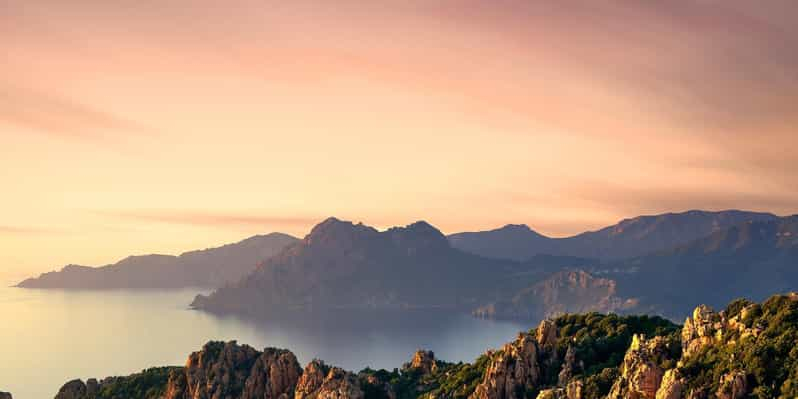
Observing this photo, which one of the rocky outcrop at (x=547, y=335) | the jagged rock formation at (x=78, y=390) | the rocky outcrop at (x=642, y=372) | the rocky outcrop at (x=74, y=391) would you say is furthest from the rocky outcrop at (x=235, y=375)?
the rocky outcrop at (x=642, y=372)

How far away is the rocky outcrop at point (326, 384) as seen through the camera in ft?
208

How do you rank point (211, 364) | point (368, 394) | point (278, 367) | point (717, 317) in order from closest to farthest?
point (717, 317)
point (368, 394)
point (278, 367)
point (211, 364)

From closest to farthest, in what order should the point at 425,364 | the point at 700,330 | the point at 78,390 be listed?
1. the point at 700,330
2. the point at 78,390
3. the point at 425,364

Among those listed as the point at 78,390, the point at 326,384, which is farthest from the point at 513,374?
the point at 78,390

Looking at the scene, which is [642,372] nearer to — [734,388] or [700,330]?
[734,388]

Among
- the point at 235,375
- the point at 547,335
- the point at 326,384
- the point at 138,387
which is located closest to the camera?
the point at 547,335

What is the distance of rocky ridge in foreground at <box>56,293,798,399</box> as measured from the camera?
38.5 metres

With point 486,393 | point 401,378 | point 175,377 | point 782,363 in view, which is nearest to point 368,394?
point 486,393

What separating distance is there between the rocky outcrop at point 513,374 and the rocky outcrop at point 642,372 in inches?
559

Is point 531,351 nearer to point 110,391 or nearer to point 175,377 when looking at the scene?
point 175,377

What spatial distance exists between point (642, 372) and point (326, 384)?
3571 cm

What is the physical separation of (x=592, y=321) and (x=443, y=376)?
73.3 ft

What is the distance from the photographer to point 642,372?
134 feet

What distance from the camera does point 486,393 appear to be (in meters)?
58.0
